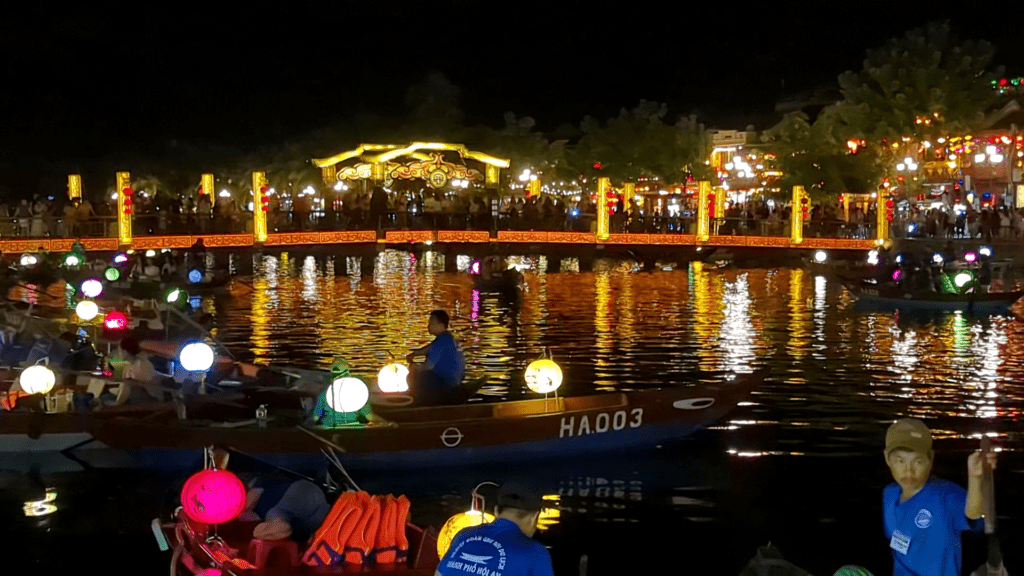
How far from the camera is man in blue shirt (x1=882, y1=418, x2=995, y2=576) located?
5.73m

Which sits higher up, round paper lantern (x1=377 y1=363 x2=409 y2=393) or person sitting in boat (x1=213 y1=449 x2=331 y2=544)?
round paper lantern (x1=377 y1=363 x2=409 y2=393)

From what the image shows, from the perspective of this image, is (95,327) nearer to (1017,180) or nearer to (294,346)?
(294,346)

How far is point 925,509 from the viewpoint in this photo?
19.0 ft

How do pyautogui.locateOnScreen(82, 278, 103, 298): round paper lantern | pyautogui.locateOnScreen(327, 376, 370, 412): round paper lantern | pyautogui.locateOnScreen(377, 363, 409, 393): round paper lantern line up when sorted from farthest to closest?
1. pyautogui.locateOnScreen(82, 278, 103, 298): round paper lantern
2. pyautogui.locateOnScreen(377, 363, 409, 393): round paper lantern
3. pyautogui.locateOnScreen(327, 376, 370, 412): round paper lantern

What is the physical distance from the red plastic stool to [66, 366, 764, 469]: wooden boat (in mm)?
4538

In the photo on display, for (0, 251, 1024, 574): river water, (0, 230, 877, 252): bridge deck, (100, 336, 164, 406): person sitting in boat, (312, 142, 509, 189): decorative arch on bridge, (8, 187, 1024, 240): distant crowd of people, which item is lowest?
(0, 251, 1024, 574): river water

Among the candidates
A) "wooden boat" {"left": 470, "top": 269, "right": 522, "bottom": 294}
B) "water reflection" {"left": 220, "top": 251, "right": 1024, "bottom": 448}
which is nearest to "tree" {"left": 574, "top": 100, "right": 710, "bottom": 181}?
"water reflection" {"left": 220, "top": 251, "right": 1024, "bottom": 448}

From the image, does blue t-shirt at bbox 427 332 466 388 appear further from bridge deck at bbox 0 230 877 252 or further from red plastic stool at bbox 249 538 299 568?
bridge deck at bbox 0 230 877 252

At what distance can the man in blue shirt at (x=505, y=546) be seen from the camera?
5.08m

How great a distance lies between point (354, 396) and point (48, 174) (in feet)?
184

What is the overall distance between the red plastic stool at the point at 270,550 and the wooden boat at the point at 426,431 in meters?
4.67

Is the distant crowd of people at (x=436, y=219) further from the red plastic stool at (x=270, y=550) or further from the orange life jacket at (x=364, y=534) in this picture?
the orange life jacket at (x=364, y=534)

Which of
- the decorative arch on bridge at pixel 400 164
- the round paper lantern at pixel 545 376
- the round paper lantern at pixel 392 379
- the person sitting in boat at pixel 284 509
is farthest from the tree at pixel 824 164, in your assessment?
the person sitting in boat at pixel 284 509

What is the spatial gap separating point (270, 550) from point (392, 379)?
6.44 meters
